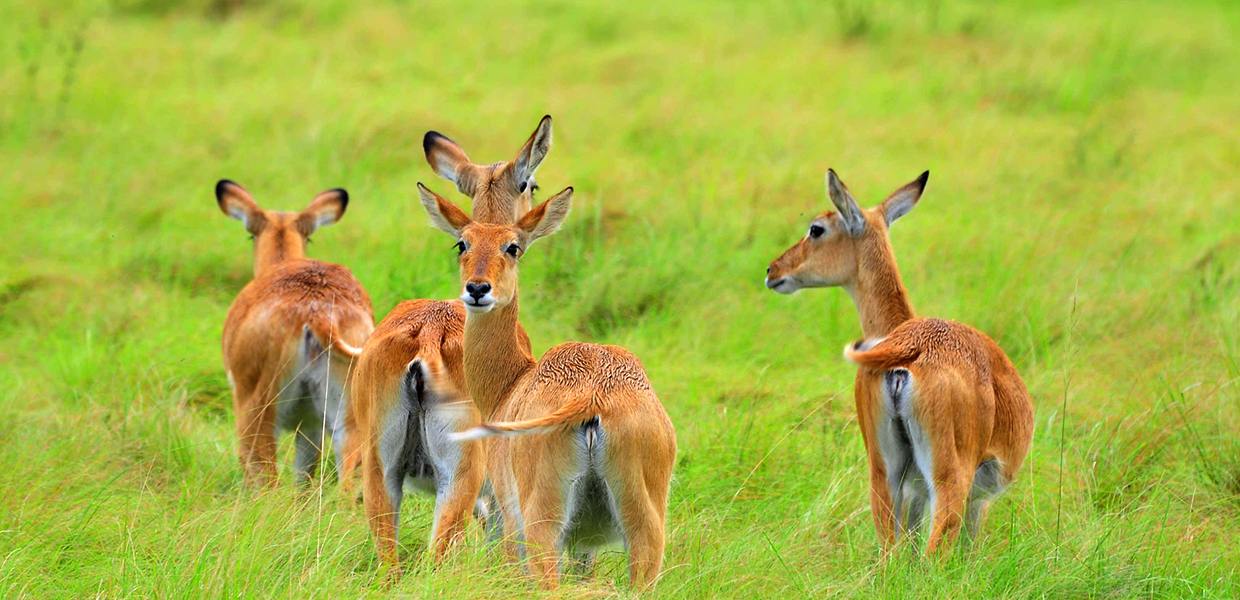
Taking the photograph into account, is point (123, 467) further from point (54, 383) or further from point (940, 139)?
point (940, 139)

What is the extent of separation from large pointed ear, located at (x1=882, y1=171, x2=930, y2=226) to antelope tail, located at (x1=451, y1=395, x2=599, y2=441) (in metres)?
2.20

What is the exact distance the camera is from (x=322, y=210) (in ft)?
20.9

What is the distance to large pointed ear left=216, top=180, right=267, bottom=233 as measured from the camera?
627 cm

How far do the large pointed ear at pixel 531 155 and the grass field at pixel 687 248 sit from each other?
1231 millimetres

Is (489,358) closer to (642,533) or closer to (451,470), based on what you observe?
(451,470)

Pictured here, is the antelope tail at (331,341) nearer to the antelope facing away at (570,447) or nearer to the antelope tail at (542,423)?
the antelope facing away at (570,447)

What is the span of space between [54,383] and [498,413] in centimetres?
286

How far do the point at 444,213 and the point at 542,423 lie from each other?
107 cm

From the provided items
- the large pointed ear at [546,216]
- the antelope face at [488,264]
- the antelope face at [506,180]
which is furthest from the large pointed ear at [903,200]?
the antelope face at [488,264]

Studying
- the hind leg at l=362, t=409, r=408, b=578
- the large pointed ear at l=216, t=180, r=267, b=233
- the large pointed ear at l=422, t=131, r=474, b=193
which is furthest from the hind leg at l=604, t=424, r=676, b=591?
the large pointed ear at l=216, t=180, r=267, b=233

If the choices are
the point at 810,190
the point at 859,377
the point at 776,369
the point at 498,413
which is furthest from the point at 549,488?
the point at 810,190

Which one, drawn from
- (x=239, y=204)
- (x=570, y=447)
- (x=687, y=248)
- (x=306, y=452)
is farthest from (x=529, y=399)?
(x=687, y=248)

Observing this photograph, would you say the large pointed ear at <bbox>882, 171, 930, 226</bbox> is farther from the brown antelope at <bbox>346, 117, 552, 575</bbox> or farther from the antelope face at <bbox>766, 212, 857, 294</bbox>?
the brown antelope at <bbox>346, 117, 552, 575</bbox>

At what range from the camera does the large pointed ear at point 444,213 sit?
4.19 m
